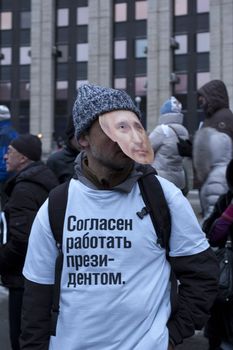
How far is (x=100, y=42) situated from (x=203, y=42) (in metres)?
7.39

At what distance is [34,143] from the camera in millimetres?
4387

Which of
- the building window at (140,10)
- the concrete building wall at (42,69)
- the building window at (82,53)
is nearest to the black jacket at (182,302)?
the concrete building wall at (42,69)

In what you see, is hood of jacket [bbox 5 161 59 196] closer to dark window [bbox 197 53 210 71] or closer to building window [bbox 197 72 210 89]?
building window [bbox 197 72 210 89]

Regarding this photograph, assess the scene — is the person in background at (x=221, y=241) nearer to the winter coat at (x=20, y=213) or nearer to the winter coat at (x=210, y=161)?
the winter coat at (x=210, y=161)

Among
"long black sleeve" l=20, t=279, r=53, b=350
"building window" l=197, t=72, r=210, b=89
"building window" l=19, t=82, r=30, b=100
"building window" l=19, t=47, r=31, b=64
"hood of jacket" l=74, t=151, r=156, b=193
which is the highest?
"building window" l=19, t=47, r=31, b=64

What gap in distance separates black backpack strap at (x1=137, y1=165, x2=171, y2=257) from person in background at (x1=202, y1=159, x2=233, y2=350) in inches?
53.0

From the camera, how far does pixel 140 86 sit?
40.7 m

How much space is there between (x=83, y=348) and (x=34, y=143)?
2431mm

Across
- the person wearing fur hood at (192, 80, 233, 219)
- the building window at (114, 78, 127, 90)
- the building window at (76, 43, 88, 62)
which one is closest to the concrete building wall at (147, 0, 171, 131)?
the building window at (114, 78, 127, 90)

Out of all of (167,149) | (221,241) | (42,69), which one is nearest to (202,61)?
(42,69)

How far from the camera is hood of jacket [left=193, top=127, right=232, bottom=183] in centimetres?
423

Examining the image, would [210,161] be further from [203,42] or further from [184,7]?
[184,7]

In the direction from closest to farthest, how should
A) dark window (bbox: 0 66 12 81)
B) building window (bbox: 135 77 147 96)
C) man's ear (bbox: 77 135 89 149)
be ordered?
man's ear (bbox: 77 135 89 149) → building window (bbox: 135 77 147 96) → dark window (bbox: 0 66 12 81)

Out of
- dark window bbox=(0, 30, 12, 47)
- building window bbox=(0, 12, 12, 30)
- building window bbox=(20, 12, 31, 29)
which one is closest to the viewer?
building window bbox=(20, 12, 31, 29)
